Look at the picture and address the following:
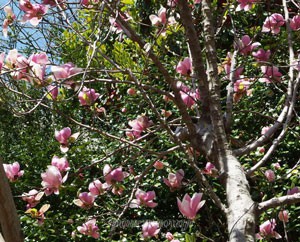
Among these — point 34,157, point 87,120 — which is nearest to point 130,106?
point 87,120

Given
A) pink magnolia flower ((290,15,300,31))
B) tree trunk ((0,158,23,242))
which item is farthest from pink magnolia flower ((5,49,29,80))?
pink magnolia flower ((290,15,300,31))

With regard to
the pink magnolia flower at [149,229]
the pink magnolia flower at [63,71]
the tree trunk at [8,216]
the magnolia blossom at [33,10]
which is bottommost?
the tree trunk at [8,216]

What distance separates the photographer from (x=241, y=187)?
131 centimetres

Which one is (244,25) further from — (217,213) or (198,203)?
(198,203)

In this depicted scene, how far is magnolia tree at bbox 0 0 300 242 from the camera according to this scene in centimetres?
146

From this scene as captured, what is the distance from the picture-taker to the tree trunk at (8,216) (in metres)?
1.04

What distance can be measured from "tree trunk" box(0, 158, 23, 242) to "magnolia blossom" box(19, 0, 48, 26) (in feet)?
2.60

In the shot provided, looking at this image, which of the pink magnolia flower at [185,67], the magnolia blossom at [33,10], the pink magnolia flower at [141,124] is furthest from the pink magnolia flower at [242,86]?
the magnolia blossom at [33,10]

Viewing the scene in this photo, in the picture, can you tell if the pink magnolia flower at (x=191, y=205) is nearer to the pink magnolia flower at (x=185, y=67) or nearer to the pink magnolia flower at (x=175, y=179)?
the pink magnolia flower at (x=175, y=179)

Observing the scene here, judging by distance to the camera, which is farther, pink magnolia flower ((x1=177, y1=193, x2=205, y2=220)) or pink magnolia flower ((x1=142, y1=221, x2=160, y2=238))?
pink magnolia flower ((x1=142, y1=221, x2=160, y2=238))

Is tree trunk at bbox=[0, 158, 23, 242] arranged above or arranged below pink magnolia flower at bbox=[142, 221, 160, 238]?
below

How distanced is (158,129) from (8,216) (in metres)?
0.85

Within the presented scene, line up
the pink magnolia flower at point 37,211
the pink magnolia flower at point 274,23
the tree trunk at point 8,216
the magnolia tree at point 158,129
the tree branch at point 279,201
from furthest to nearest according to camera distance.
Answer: the pink magnolia flower at point 274,23 < the pink magnolia flower at point 37,211 < the magnolia tree at point 158,129 < the tree branch at point 279,201 < the tree trunk at point 8,216

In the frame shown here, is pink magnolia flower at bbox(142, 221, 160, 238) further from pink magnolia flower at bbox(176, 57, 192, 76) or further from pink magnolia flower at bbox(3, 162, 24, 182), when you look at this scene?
pink magnolia flower at bbox(176, 57, 192, 76)
